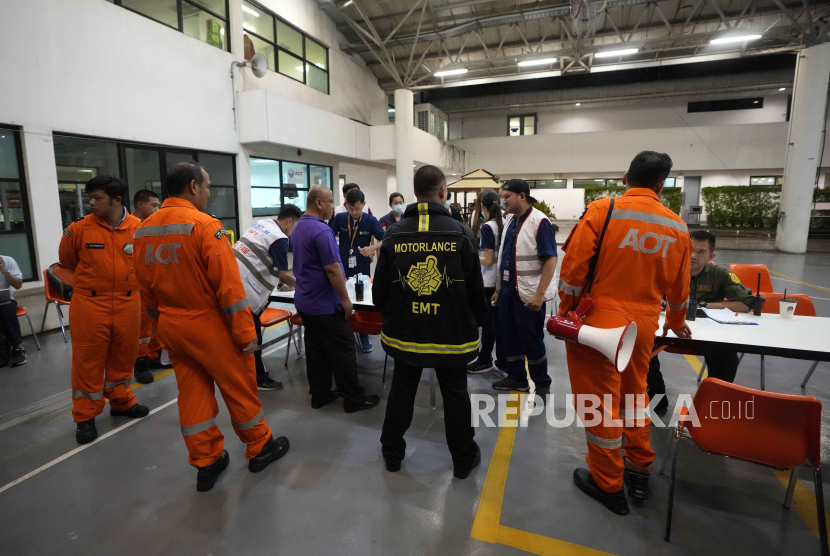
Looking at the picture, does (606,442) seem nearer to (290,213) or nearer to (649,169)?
(649,169)

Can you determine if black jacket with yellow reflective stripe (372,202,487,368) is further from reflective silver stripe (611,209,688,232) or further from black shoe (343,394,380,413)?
black shoe (343,394,380,413)

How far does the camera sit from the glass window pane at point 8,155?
5.07 metres

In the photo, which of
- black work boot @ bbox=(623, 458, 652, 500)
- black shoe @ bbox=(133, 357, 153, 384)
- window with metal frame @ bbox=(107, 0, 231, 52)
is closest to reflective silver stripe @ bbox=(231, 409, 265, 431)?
black shoe @ bbox=(133, 357, 153, 384)

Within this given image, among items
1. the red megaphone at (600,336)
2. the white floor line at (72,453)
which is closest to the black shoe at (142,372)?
the white floor line at (72,453)

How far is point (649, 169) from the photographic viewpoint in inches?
83.0

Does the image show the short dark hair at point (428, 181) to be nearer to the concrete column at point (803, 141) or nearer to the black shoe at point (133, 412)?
the black shoe at point (133, 412)

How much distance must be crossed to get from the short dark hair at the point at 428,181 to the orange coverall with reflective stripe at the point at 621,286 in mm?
794

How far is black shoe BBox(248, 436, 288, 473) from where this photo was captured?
2.52 metres

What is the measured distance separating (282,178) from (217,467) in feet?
30.5

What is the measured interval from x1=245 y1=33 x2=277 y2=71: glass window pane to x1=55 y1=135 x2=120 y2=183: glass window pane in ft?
13.9

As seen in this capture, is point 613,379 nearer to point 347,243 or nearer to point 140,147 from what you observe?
point 347,243

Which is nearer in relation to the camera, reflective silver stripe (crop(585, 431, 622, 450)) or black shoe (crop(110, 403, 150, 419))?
reflective silver stripe (crop(585, 431, 622, 450))

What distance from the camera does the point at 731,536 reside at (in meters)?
2.02

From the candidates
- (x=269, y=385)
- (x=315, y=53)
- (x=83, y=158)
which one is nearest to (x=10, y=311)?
(x=83, y=158)
